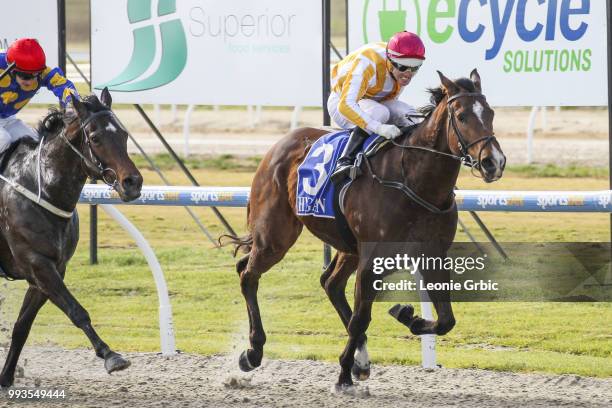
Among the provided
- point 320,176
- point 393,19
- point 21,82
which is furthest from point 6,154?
point 393,19

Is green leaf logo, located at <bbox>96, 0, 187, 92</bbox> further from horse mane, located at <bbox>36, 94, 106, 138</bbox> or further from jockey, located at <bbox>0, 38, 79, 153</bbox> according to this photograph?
horse mane, located at <bbox>36, 94, 106, 138</bbox>

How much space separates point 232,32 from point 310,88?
74cm

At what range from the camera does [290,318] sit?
888 cm

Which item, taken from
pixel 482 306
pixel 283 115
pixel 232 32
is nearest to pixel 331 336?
pixel 482 306

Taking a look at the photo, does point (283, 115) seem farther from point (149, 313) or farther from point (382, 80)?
point (382, 80)

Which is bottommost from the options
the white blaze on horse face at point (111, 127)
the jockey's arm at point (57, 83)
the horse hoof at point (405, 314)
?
the horse hoof at point (405, 314)

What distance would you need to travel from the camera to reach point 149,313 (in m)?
9.17

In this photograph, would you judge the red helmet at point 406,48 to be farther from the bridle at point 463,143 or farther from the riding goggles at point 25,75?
the riding goggles at point 25,75

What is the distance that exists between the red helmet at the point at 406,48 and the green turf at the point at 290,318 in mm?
1901

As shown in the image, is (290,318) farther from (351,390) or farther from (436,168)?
(436,168)

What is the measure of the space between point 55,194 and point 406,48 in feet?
6.20

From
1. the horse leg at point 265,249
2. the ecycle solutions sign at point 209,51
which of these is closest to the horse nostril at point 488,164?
the horse leg at point 265,249

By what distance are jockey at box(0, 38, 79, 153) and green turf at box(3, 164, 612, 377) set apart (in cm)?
179

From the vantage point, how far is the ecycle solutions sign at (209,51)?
8992 millimetres
